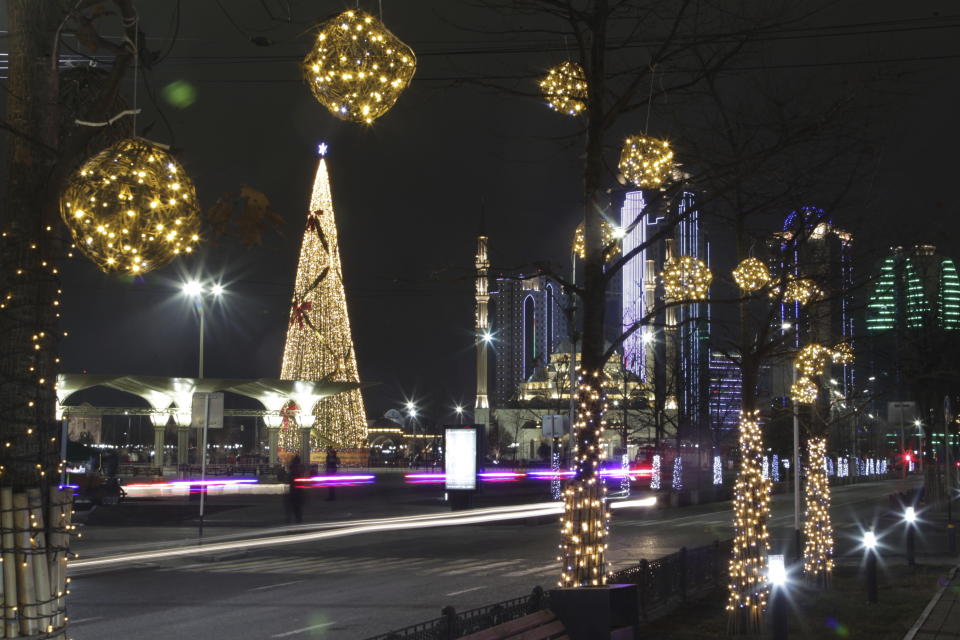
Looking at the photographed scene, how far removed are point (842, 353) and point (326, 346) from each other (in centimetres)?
3598

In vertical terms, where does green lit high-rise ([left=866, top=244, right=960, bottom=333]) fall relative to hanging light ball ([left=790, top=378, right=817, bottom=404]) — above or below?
above

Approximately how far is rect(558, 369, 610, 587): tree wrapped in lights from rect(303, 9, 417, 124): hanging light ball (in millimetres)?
3681

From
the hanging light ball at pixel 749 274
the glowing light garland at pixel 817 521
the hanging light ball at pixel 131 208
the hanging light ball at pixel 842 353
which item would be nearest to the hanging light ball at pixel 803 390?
the hanging light ball at pixel 842 353

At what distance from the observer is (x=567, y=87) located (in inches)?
418

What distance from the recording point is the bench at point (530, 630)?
741 cm

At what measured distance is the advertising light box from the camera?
33562mm

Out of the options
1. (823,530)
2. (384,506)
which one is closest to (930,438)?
(384,506)

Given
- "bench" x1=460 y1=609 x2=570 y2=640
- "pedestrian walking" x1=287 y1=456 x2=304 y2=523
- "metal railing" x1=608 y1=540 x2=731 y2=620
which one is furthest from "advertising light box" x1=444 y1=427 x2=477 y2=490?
"bench" x1=460 y1=609 x2=570 y2=640

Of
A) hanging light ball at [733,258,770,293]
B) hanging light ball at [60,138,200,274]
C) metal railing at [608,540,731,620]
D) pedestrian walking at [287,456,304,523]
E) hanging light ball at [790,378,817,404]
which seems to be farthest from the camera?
pedestrian walking at [287,456,304,523]

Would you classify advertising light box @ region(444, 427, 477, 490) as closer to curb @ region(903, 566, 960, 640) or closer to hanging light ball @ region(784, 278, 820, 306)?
curb @ region(903, 566, 960, 640)

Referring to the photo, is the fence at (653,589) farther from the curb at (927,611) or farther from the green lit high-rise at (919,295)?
the green lit high-rise at (919,295)

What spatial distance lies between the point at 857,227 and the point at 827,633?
6.78 metres

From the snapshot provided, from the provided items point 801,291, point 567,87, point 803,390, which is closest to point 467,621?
point 567,87

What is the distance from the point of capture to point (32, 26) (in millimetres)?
5633
